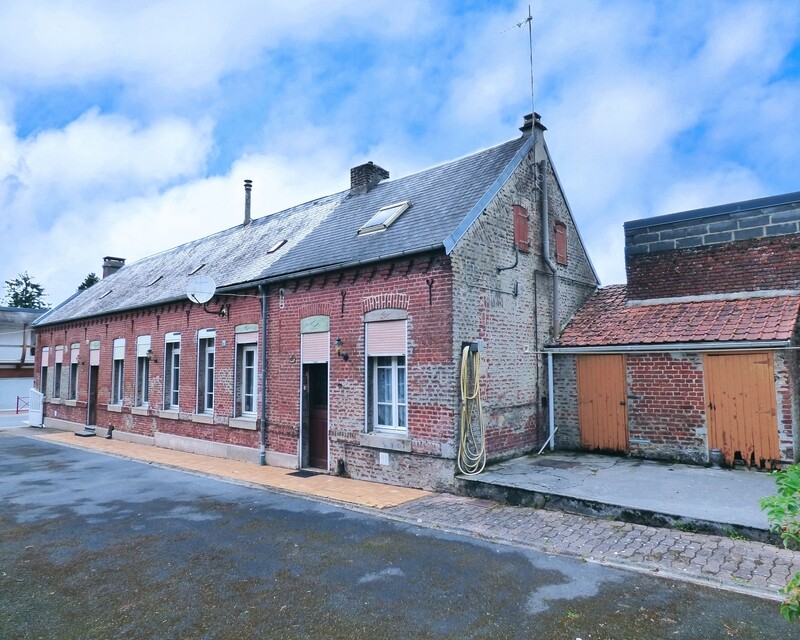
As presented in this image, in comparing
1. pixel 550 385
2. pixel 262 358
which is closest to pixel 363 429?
pixel 262 358

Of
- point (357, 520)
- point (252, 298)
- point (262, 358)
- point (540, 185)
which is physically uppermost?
point (540, 185)

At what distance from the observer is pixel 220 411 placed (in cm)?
1344

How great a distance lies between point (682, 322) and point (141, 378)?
1568cm

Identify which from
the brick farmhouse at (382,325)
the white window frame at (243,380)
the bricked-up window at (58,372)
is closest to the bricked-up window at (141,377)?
the brick farmhouse at (382,325)

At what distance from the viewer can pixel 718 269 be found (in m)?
11.0

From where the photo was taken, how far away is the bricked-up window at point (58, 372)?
22125 mm

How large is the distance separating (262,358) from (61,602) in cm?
741

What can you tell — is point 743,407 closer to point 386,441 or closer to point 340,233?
point 386,441

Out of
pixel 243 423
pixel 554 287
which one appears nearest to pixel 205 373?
pixel 243 423

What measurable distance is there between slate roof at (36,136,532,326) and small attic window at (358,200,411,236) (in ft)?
0.54

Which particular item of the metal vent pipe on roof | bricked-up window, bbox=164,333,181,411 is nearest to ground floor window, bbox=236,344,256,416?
bricked-up window, bbox=164,333,181,411

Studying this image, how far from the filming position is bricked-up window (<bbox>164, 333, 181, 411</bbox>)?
1557 cm

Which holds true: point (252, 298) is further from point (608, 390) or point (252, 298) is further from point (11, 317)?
point (11, 317)

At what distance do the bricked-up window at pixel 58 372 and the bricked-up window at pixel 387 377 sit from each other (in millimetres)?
18081
